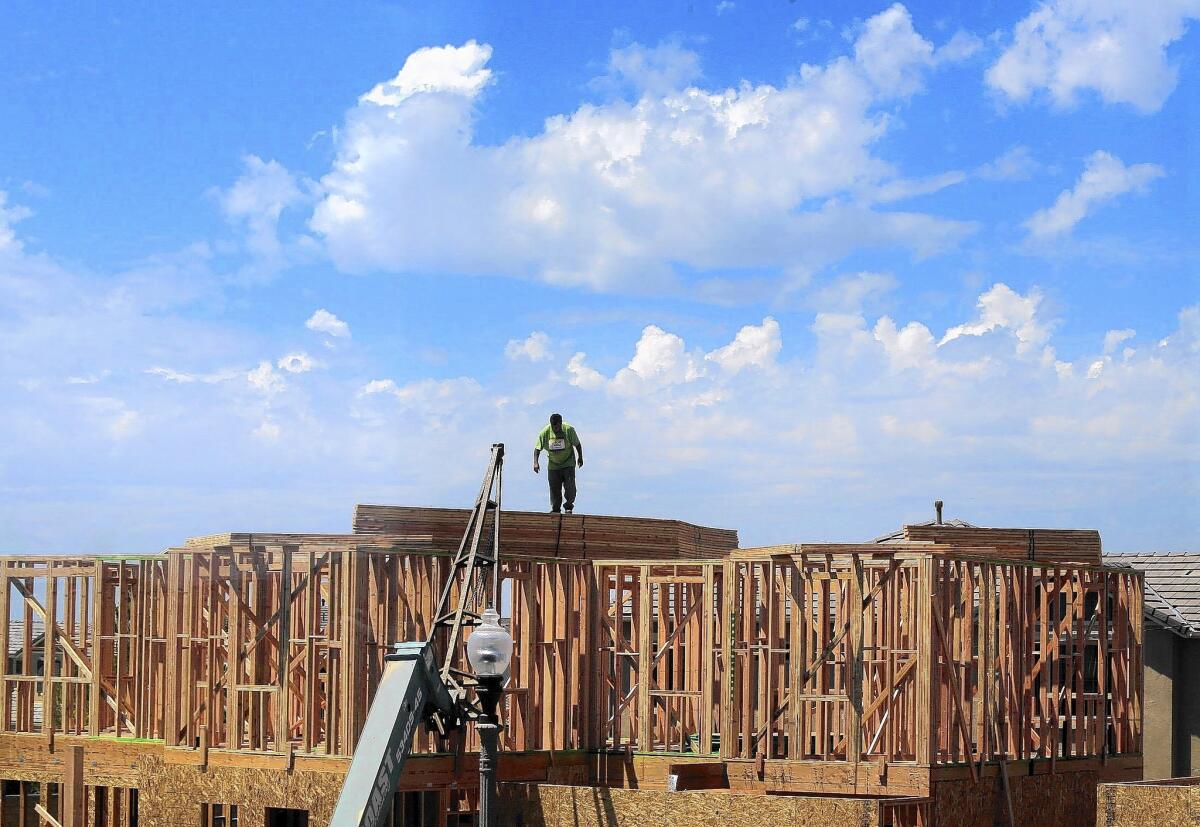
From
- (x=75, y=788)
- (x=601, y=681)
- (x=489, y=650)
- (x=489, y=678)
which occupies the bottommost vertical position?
(x=75, y=788)

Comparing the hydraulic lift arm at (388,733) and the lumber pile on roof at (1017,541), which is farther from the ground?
the lumber pile on roof at (1017,541)

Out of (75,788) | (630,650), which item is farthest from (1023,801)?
(75,788)

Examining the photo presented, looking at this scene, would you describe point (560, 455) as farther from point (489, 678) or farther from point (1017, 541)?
point (489, 678)

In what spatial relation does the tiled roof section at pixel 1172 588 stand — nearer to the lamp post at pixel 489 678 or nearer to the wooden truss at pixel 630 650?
the wooden truss at pixel 630 650

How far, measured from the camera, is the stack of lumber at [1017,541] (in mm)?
25312

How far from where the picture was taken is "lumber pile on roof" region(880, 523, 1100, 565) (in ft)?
83.0

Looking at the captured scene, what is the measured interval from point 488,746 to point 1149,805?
27.5ft

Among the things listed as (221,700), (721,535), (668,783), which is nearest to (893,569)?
(668,783)

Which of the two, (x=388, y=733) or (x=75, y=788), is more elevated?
(x=388, y=733)

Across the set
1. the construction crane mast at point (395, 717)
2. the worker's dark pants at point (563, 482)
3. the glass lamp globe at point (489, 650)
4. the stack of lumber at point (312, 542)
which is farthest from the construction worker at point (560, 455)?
the glass lamp globe at point (489, 650)

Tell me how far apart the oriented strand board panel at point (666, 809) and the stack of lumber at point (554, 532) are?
352cm

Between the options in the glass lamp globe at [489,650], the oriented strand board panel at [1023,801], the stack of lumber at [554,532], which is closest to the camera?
the glass lamp globe at [489,650]

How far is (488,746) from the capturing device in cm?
1453

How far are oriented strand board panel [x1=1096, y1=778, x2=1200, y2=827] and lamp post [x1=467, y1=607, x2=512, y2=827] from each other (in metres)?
8.08
